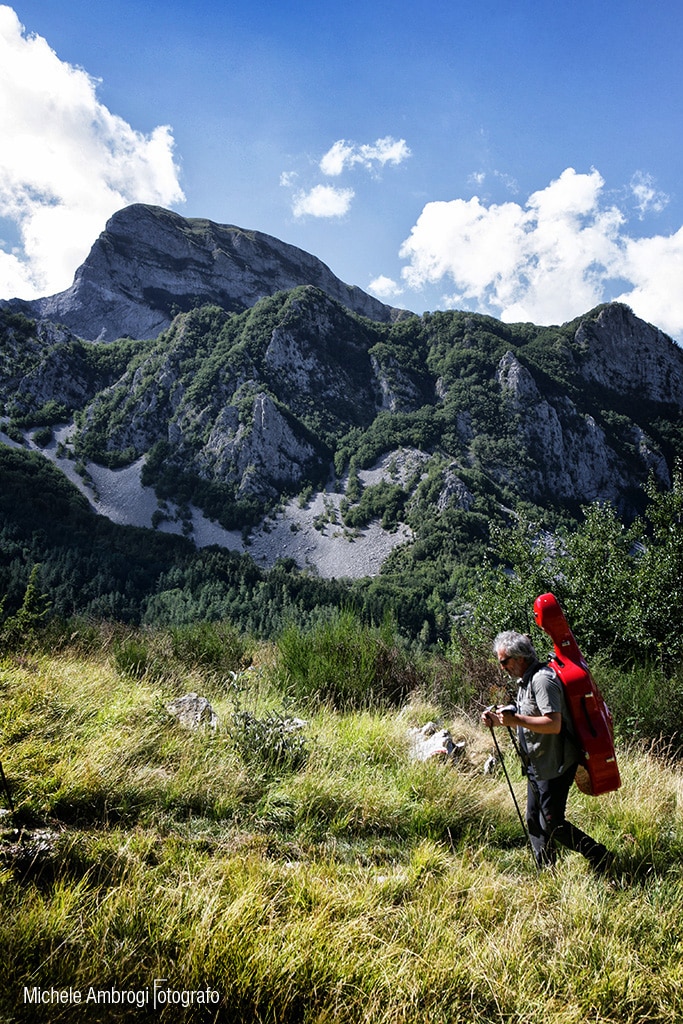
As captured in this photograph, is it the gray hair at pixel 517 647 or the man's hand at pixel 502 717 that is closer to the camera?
the man's hand at pixel 502 717

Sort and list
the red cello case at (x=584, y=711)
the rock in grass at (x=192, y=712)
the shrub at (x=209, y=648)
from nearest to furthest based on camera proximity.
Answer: the red cello case at (x=584, y=711) → the rock in grass at (x=192, y=712) → the shrub at (x=209, y=648)

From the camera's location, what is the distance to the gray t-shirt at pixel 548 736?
130 inches

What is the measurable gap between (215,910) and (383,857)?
146cm

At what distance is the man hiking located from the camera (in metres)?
3.30

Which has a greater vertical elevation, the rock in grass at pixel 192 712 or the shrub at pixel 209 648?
the rock in grass at pixel 192 712

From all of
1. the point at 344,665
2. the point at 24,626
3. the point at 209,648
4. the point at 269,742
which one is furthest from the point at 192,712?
the point at 24,626

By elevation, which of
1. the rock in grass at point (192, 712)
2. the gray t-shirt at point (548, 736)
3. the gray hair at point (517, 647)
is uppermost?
the gray hair at point (517, 647)

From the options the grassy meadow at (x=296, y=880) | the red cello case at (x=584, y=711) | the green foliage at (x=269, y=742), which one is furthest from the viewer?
the green foliage at (x=269, y=742)

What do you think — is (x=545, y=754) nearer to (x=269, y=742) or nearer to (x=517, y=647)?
(x=517, y=647)

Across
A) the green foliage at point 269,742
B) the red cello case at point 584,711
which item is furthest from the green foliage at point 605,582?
the green foliage at point 269,742

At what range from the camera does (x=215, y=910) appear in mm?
2457

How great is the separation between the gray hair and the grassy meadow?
1421mm

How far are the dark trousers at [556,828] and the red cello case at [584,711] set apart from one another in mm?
146

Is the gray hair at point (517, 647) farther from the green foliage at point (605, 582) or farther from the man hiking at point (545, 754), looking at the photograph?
the green foliage at point (605, 582)
